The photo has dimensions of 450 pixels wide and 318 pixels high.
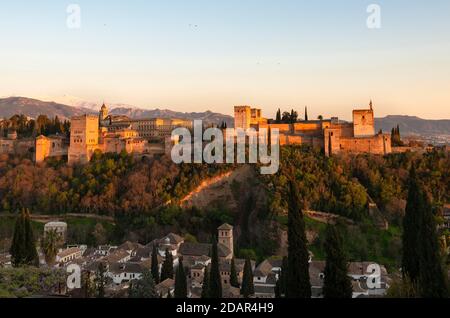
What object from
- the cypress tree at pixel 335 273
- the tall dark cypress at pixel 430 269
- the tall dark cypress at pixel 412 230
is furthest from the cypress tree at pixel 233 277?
the tall dark cypress at pixel 430 269

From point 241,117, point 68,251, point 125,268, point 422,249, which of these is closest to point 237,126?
point 241,117

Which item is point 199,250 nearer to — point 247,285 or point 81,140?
point 247,285

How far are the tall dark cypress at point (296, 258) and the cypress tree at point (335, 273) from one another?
86cm

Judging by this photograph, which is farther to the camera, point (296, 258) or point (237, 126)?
point (237, 126)

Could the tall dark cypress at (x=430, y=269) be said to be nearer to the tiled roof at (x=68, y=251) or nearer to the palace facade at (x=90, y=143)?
the tiled roof at (x=68, y=251)

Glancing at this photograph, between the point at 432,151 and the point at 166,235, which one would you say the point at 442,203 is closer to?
the point at 432,151

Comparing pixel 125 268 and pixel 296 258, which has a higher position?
pixel 296 258

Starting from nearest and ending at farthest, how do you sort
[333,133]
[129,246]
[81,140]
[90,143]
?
[129,246], [333,133], [81,140], [90,143]

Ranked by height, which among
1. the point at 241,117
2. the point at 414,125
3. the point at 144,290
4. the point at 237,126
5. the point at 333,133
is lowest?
the point at 144,290

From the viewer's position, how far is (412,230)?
17.9 metres

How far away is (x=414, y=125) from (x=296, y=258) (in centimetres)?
16020

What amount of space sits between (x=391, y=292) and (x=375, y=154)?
3610cm

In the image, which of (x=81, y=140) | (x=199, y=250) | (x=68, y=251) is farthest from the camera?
(x=81, y=140)

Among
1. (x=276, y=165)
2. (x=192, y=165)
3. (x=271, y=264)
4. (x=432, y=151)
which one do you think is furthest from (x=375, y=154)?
(x=271, y=264)
